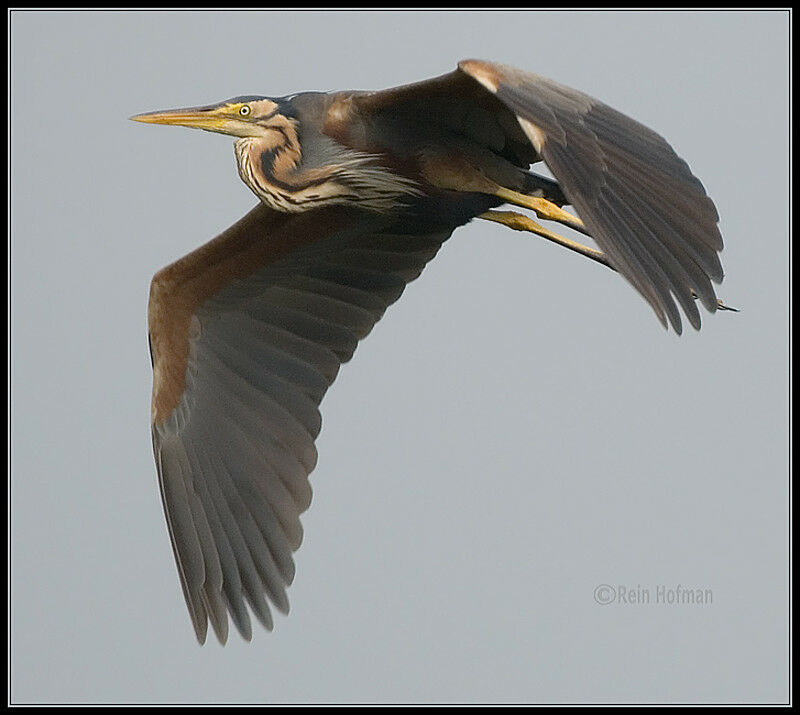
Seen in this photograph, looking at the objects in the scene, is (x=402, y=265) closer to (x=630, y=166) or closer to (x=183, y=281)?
(x=183, y=281)

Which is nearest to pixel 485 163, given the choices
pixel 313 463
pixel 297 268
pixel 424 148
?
pixel 424 148

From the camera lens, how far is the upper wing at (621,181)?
5148 millimetres

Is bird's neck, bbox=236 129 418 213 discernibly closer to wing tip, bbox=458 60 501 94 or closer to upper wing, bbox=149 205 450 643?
upper wing, bbox=149 205 450 643

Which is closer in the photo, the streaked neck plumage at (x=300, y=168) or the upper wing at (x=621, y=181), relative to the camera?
the upper wing at (x=621, y=181)

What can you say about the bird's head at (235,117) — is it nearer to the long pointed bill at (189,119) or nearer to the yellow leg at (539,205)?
the long pointed bill at (189,119)

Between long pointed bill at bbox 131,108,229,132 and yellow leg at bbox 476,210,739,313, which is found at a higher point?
long pointed bill at bbox 131,108,229,132

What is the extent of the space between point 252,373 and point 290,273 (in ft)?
1.69

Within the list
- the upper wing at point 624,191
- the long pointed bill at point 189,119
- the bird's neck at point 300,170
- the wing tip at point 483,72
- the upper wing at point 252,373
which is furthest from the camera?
the upper wing at point 252,373

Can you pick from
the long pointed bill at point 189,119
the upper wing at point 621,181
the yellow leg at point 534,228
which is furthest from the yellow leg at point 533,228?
the long pointed bill at point 189,119

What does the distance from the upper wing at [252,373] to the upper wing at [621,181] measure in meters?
1.23

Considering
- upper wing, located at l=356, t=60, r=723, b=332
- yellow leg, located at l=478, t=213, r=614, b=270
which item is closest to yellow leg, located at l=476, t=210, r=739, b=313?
yellow leg, located at l=478, t=213, r=614, b=270

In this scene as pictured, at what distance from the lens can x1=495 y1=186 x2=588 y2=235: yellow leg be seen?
6.58m

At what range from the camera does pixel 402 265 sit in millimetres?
7285

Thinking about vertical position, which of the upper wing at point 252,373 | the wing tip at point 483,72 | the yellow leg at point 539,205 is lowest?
the upper wing at point 252,373
